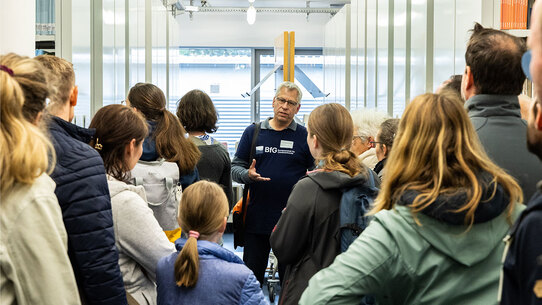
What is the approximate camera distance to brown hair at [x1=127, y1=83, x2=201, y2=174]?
317 centimetres

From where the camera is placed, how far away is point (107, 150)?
239 centimetres

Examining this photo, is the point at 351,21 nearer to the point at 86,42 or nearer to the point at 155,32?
the point at 155,32

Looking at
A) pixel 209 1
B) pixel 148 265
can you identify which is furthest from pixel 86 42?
pixel 209 1

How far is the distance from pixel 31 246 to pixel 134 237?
753 mm

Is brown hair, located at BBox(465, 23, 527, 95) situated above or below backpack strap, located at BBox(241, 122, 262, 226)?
above

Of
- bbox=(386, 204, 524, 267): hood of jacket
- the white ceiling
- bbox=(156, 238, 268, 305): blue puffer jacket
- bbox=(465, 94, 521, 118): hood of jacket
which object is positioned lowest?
bbox=(156, 238, 268, 305): blue puffer jacket

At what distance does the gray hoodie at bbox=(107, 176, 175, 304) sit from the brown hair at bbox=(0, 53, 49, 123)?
2.13 ft

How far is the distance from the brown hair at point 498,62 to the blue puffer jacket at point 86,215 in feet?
4.00

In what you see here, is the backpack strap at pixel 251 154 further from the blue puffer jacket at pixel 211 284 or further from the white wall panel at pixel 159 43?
the white wall panel at pixel 159 43

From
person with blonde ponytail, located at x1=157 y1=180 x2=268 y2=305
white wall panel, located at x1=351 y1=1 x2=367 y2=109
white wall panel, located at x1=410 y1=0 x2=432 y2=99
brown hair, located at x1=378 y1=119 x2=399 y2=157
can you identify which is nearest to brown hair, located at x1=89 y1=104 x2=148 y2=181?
person with blonde ponytail, located at x1=157 y1=180 x2=268 y2=305

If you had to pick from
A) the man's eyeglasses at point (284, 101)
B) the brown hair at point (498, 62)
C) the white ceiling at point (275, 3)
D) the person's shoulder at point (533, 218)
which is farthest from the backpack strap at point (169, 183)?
the white ceiling at point (275, 3)

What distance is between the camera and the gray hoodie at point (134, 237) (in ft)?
7.31

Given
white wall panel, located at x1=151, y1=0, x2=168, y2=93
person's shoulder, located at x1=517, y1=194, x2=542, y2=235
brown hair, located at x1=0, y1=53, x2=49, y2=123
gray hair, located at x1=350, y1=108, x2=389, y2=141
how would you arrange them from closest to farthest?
person's shoulder, located at x1=517, y1=194, x2=542, y2=235 < brown hair, located at x1=0, y1=53, x2=49, y2=123 < gray hair, located at x1=350, y1=108, x2=389, y2=141 < white wall panel, located at x1=151, y1=0, x2=168, y2=93

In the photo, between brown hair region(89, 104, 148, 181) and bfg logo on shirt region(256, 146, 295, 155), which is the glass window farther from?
brown hair region(89, 104, 148, 181)
